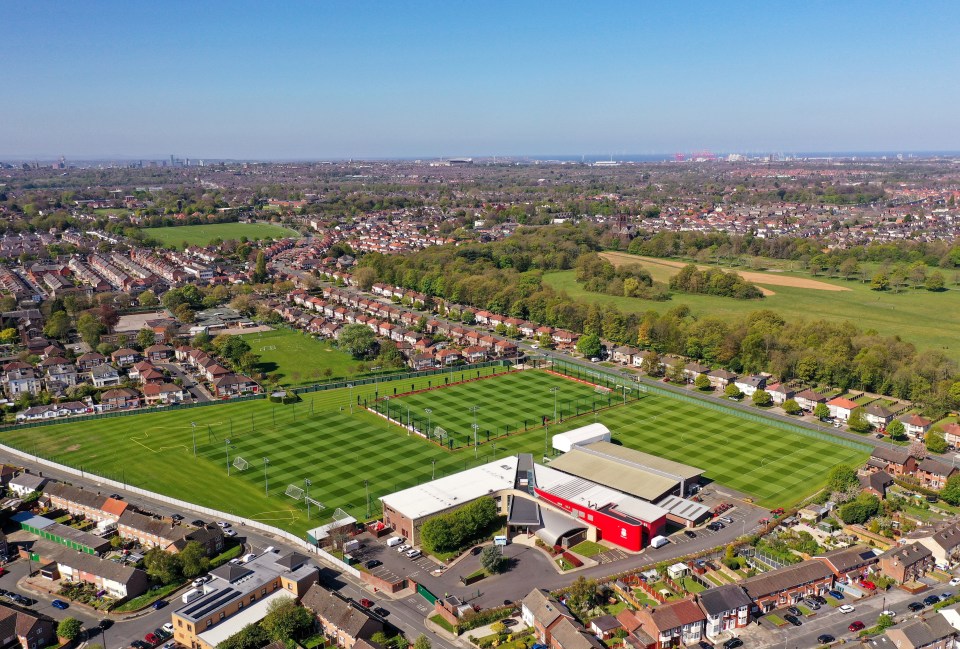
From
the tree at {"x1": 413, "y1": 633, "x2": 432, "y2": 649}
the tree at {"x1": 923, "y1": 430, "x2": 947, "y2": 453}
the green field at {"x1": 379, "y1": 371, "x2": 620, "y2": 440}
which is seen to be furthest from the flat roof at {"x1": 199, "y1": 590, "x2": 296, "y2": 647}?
the tree at {"x1": 923, "y1": 430, "x2": 947, "y2": 453}

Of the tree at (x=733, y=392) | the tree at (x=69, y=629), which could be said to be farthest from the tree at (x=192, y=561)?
the tree at (x=733, y=392)

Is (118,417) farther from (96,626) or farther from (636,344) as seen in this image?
(636,344)

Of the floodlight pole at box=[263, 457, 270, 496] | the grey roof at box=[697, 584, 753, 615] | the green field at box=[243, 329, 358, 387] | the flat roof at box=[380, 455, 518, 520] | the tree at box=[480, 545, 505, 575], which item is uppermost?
the grey roof at box=[697, 584, 753, 615]

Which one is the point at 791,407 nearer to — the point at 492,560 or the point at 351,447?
the point at 492,560

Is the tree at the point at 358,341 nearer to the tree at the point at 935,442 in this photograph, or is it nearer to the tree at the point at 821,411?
the tree at the point at 821,411

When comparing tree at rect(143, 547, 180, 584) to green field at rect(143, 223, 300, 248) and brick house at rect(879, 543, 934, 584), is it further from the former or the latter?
green field at rect(143, 223, 300, 248)

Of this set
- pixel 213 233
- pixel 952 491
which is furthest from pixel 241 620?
pixel 213 233

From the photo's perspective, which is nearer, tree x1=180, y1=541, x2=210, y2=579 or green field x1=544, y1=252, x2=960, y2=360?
tree x1=180, y1=541, x2=210, y2=579
